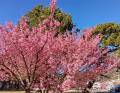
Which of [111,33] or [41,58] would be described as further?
[111,33]

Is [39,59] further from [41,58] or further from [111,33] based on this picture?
[111,33]

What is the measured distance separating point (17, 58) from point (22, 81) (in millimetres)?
810

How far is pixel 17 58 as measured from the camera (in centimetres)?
1046

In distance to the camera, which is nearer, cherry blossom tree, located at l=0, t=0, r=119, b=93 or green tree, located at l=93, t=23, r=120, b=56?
cherry blossom tree, located at l=0, t=0, r=119, b=93

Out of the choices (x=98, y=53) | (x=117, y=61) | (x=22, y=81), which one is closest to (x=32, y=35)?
(x=22, y=81)

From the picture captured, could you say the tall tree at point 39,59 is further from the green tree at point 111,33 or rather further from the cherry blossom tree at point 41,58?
the green tree at point 111,33

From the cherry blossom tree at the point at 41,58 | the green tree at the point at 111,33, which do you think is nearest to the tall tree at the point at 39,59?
the cherry blossom tree at the point at 41,58

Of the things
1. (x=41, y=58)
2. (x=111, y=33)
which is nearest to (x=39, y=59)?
(x=41, y=58)

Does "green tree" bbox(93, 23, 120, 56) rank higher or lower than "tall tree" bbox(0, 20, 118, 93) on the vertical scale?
higher

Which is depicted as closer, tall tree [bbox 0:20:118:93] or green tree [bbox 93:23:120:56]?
tall tree [bbox 0:20:118:93]

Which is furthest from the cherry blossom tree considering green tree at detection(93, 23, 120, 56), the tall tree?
green tree at detection(93, 23, 120, 56)

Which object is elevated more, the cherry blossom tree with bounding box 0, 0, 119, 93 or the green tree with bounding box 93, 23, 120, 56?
the green tree with bounding box 93, 23, 120, 56

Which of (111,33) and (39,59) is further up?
(111,33)

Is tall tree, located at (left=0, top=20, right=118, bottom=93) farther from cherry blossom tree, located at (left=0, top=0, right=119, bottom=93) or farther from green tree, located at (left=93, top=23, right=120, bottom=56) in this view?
green tree, located at (left=93, top=23, right=120, bottom=56)
